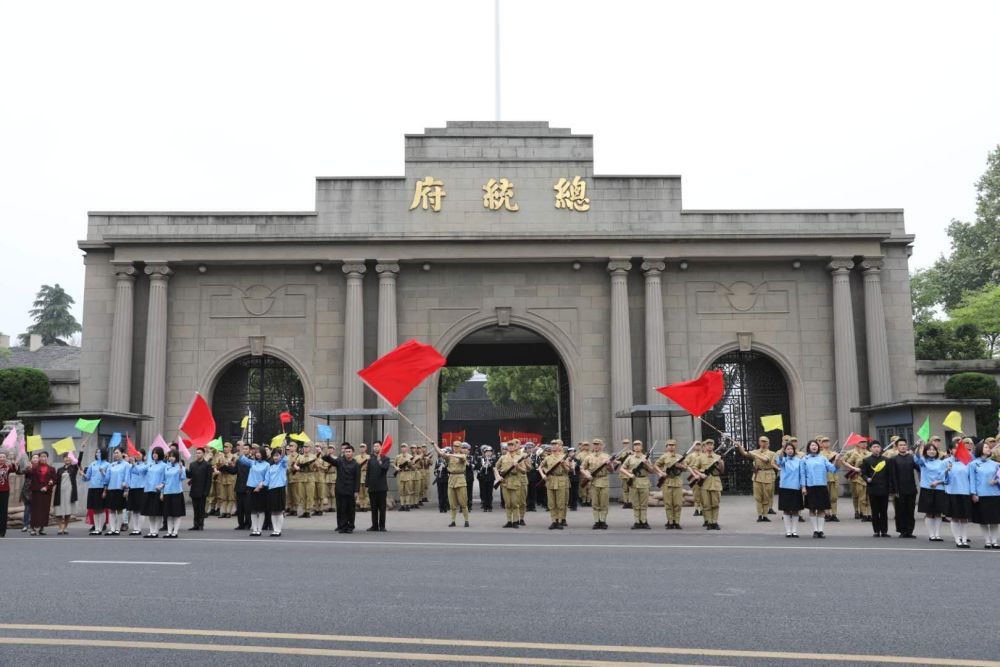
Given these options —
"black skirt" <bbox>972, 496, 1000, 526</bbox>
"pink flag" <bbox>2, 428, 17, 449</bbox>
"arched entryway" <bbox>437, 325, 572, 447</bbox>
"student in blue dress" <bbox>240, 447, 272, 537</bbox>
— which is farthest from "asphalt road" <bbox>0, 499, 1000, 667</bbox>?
"arched entryway" <bbox>437, 325, 572, 447</bbox>

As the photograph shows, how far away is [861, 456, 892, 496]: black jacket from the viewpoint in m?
16.2

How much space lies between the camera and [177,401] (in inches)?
1065

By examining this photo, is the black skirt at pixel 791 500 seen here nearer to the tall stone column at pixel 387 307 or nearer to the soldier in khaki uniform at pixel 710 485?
the soldier in khaki uniform at pixel 710 485

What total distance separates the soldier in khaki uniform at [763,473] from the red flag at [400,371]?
690 centimetres

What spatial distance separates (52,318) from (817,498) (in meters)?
92.7

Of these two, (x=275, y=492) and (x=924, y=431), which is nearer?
(x=275, y=492)

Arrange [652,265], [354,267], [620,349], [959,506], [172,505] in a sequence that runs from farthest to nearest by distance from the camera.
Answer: [652,265] → [354,267] → [620,349] → [172,505] → [959,506]

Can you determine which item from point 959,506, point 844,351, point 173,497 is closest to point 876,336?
point 844,351

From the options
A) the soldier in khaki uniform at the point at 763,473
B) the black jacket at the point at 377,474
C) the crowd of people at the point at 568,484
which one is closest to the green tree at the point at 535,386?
the soldier in khaki uniform at the point at 763,473

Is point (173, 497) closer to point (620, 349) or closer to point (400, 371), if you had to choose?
point (400, 371)

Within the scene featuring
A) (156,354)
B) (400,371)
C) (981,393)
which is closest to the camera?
(400,371)

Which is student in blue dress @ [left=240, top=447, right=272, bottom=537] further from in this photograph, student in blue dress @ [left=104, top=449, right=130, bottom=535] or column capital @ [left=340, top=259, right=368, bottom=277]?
column capital @ [left=340, top=259, right=368, bottom=277]

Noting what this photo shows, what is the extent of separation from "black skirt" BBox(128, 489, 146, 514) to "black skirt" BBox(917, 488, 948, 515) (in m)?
15.3

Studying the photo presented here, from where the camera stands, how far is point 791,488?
16.0m
